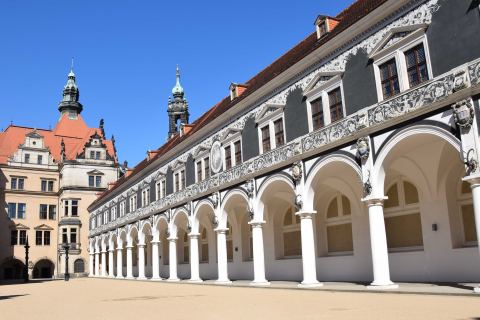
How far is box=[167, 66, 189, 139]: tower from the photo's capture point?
5409 cm

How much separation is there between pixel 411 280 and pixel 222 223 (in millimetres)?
10088

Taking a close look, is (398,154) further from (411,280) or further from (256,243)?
(256,243)

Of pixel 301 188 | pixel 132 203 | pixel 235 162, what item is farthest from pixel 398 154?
pixel 132 203

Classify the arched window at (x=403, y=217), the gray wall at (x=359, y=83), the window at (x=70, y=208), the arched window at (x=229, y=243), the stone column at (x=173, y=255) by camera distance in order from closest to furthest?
the gray wall at (x=359, y=83) < the arched window at (x=403, y=217) < the arched window at (x=229, y=243) < the stone column at (x=173, y=255) < the window at (x=70, y=208)

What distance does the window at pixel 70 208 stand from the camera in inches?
2146

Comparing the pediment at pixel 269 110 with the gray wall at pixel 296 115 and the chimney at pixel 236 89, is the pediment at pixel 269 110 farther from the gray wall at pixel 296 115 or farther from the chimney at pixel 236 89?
the chimney at pixel 236 89

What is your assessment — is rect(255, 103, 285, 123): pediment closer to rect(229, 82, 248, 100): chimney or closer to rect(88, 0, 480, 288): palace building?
rect(88, 0, 480, 288): palace building

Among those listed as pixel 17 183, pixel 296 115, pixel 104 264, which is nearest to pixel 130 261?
pixel 104 264

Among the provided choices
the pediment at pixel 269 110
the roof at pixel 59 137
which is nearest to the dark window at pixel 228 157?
the pediment at pixel 269 110

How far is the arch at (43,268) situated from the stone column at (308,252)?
43.1 metres

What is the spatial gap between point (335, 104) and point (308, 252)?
5.44 m

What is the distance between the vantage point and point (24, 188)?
54.6 m

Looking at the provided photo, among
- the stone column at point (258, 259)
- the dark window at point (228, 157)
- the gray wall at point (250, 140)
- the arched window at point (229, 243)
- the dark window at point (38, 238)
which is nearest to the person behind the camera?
the stone column at point (258, 259)

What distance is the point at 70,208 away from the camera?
54625 mm
